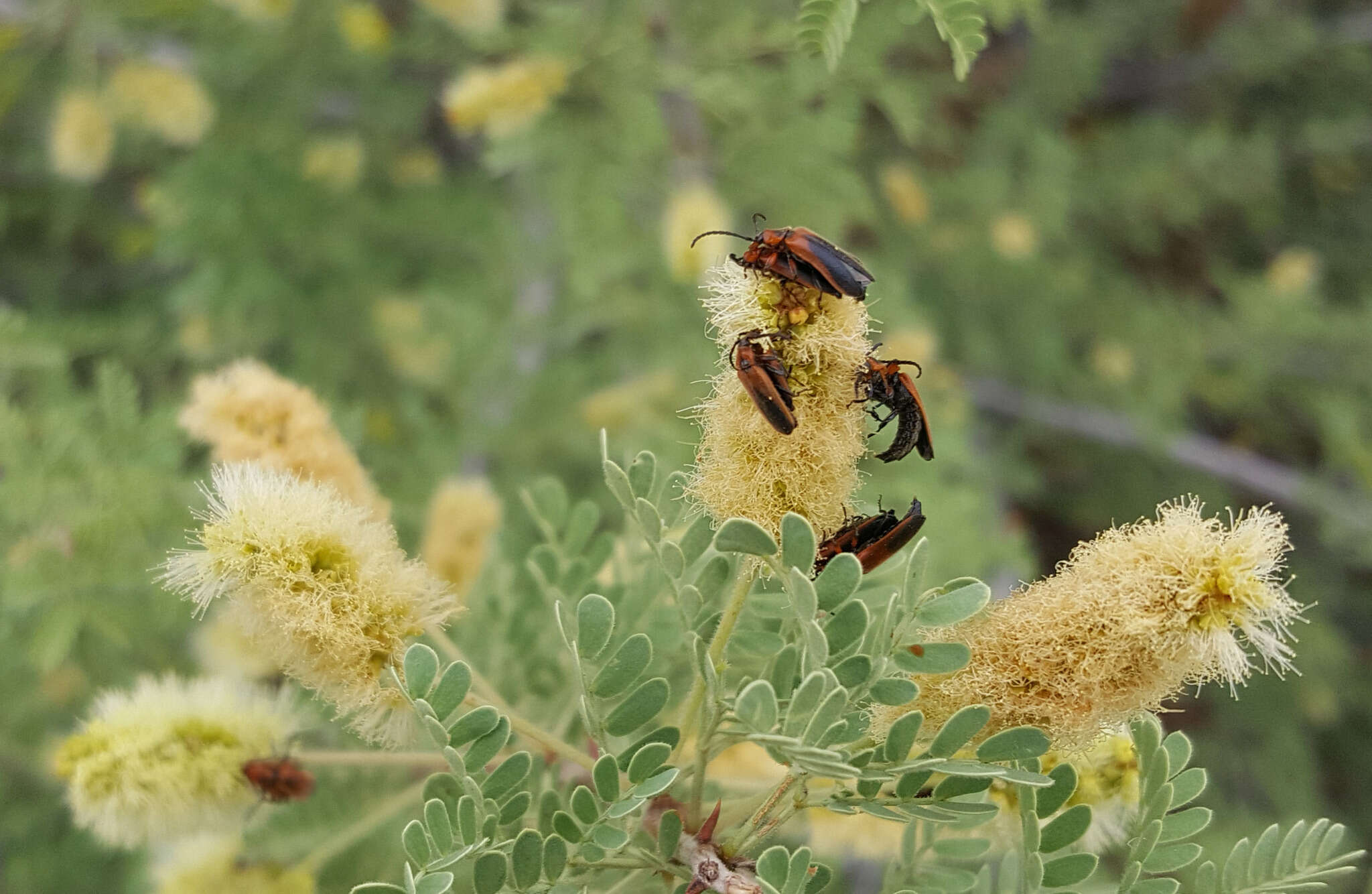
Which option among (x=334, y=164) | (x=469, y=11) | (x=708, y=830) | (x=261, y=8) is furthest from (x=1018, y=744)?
(x=334, y=164)

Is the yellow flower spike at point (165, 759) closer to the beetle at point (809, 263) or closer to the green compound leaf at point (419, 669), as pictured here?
Result: the green compound leaf at point (419, 669)

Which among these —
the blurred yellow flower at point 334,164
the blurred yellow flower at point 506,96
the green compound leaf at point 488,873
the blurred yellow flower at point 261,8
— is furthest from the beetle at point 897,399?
the blurred yellow flower at point 334,164

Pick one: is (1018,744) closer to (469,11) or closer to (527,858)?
(527,858)

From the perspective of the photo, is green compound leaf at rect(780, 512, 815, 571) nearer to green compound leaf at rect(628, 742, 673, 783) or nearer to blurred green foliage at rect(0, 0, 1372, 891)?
green compound leaf at rect(628, 742, 673, 783)

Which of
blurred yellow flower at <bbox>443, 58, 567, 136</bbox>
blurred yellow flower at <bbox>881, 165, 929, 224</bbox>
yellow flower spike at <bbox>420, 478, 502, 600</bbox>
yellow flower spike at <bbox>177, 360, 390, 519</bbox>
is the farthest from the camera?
blurred yellow flower at <bbox>881, 165, 929, 224</bbox>

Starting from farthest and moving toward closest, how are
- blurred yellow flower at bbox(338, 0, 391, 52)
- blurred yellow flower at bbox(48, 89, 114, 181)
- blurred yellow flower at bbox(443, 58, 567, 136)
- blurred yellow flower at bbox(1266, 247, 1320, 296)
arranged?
blurred yellow flower at bbox(1266, 247, 1320, 296), blurred yellow flower at bbox(338, 0, 391, 52), blurred yellow flower at bbox(48, 89, 114, 181), blurred yellow flower at bbox(443, 58, 567, 136)

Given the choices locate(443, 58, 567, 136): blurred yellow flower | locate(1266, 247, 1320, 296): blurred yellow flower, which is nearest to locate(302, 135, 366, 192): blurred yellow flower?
locate(443, 58, 567, 136): blurred yellow flower

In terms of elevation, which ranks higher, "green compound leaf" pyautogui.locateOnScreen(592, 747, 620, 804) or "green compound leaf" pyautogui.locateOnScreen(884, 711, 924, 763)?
"green compound leaf" pyautogui.locateOnScreen(884, 711, 924, 763)
